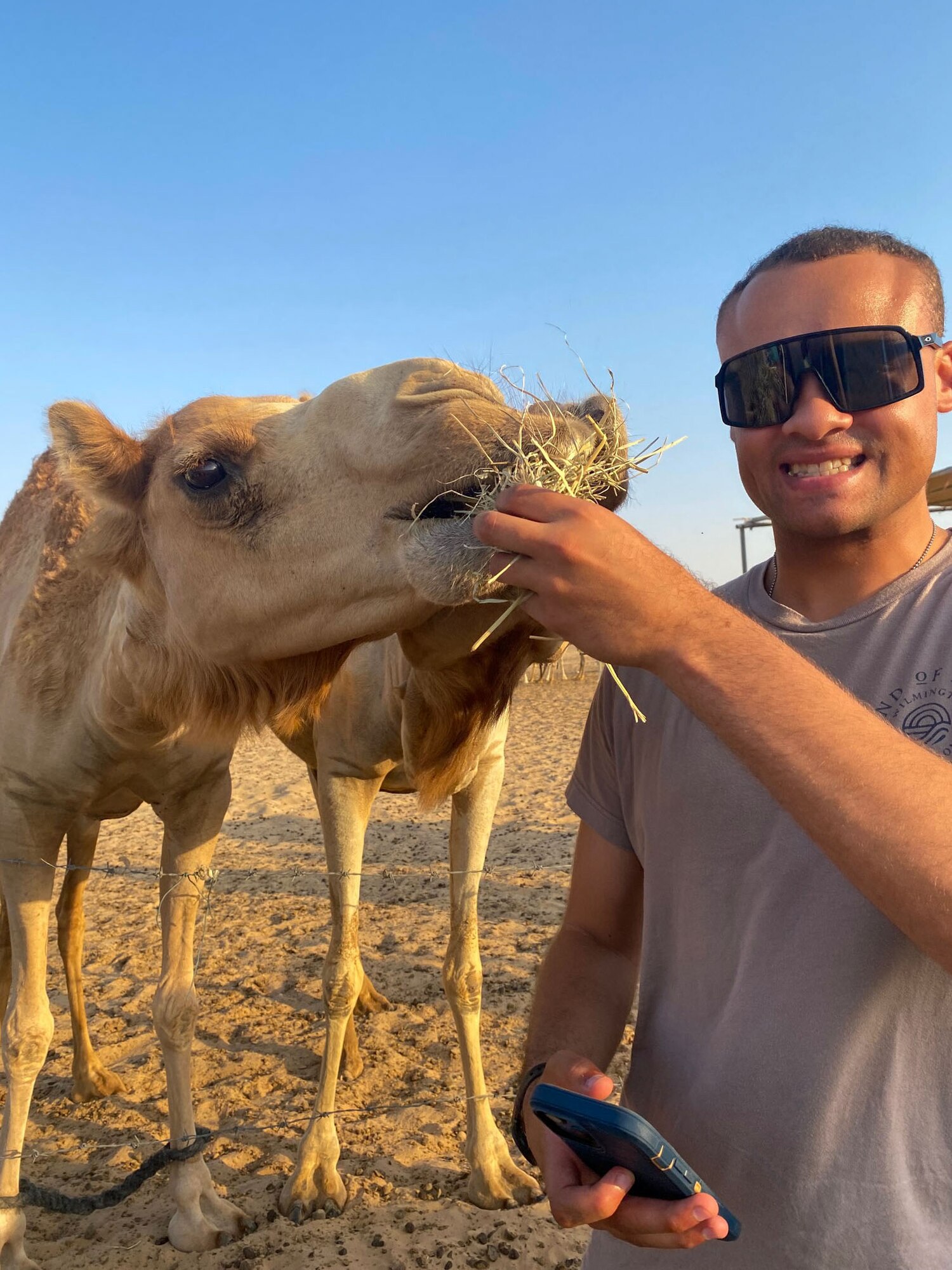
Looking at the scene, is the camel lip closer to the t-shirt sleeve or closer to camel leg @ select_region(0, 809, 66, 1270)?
the t-shirt sleeve

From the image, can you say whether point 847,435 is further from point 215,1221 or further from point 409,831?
point 409,831

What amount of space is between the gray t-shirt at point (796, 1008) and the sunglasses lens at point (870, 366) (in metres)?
0.30

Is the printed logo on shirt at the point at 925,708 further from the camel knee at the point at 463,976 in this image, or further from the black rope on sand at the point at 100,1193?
the black rope on sand at the point at 100,1193

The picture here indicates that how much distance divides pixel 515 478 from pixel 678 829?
69 centimetres

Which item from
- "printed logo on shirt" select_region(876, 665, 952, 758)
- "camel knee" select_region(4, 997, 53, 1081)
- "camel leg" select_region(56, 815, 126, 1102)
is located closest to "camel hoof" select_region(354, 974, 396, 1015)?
"camel leg" select_region(56, 815, 126, 1102)

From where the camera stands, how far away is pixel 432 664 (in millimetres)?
2133

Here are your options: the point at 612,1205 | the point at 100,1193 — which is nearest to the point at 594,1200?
the point at 612,1205

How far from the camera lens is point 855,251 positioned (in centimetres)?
146

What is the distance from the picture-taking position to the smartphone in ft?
3.55

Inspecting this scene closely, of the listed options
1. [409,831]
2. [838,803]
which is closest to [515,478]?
[838,803]

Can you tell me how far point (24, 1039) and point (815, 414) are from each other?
336 cm

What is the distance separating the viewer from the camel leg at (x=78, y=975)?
3.96 m

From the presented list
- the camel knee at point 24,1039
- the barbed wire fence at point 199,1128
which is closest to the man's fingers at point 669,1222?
the barbed wire fence at point 199,1128

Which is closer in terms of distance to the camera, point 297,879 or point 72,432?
point 72,432
